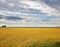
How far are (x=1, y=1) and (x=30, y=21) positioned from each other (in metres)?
0.61

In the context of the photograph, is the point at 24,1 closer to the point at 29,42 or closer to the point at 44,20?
the point at 44,20

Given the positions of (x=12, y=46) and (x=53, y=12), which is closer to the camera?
(x=12, y=46)

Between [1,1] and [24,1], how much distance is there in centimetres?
40

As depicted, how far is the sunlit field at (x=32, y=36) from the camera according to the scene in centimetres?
282

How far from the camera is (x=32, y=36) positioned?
9.38ft

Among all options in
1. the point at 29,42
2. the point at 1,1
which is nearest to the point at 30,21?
the point at 29,42

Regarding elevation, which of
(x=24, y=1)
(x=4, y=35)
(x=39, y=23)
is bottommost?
(x=4, y=35)

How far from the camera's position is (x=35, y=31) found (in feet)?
9.41

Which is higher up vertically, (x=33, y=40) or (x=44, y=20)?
(x=44, y=20)

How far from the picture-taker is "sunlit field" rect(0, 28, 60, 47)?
282 cm

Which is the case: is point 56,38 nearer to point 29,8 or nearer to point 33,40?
point 33,40

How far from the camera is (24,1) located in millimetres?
2938

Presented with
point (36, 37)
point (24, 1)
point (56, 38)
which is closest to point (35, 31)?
point (36, 37)

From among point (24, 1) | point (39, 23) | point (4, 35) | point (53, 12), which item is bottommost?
point (4, 35)
